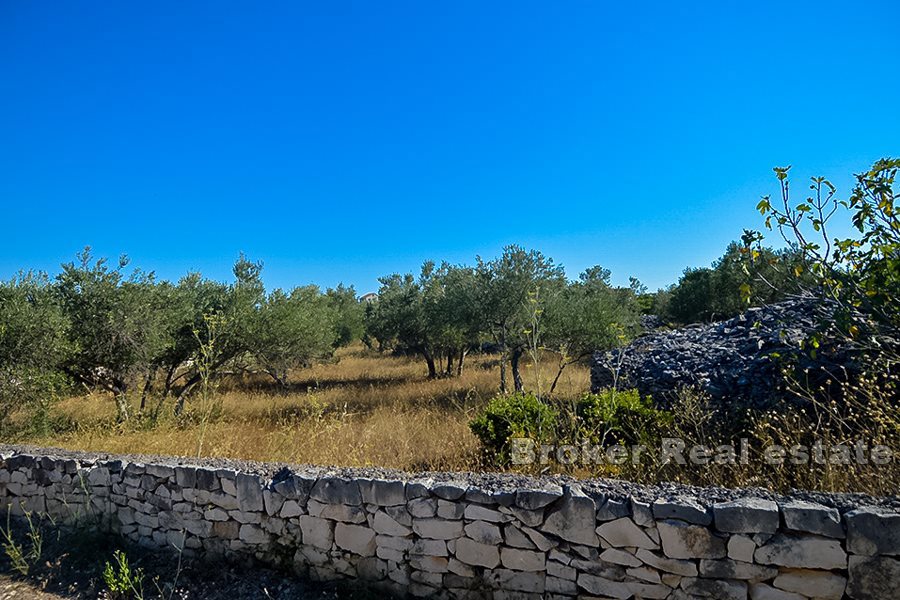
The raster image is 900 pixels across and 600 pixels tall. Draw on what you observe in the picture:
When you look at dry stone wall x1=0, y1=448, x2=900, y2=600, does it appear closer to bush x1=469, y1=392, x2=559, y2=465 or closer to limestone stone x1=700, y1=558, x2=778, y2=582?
limestone stone x1=700, y1=558, x2=778, y2=582

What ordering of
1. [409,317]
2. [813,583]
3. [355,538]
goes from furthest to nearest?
[409,317] → [355,538] → [813,583]

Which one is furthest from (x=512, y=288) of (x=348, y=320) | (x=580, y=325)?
A: (x=348, y=320)

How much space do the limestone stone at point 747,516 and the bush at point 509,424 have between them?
2.60 metres

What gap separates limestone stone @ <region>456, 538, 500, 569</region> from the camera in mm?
3045

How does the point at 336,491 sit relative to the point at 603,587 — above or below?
above

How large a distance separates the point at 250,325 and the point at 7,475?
599 centimetres

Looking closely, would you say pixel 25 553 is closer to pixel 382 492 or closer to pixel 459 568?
pixel 382 492

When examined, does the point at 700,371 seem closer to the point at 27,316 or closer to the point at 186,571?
the point at 186,571

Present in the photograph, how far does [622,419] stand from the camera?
18.1 ft

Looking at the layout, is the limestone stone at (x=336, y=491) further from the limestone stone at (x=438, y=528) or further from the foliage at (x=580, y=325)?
the foliage at (x=580, y=325)

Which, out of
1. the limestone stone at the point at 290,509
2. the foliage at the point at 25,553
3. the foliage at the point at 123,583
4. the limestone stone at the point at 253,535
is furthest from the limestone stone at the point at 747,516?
the foliage at the point at 25,553

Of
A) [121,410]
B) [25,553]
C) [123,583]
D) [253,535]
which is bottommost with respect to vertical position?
[25,553]

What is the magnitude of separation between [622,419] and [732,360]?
3.33 m

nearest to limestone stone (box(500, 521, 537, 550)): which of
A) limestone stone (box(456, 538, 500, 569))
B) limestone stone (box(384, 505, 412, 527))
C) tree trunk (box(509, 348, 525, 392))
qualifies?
limestone stone (box(456, 538, 500, 569))
